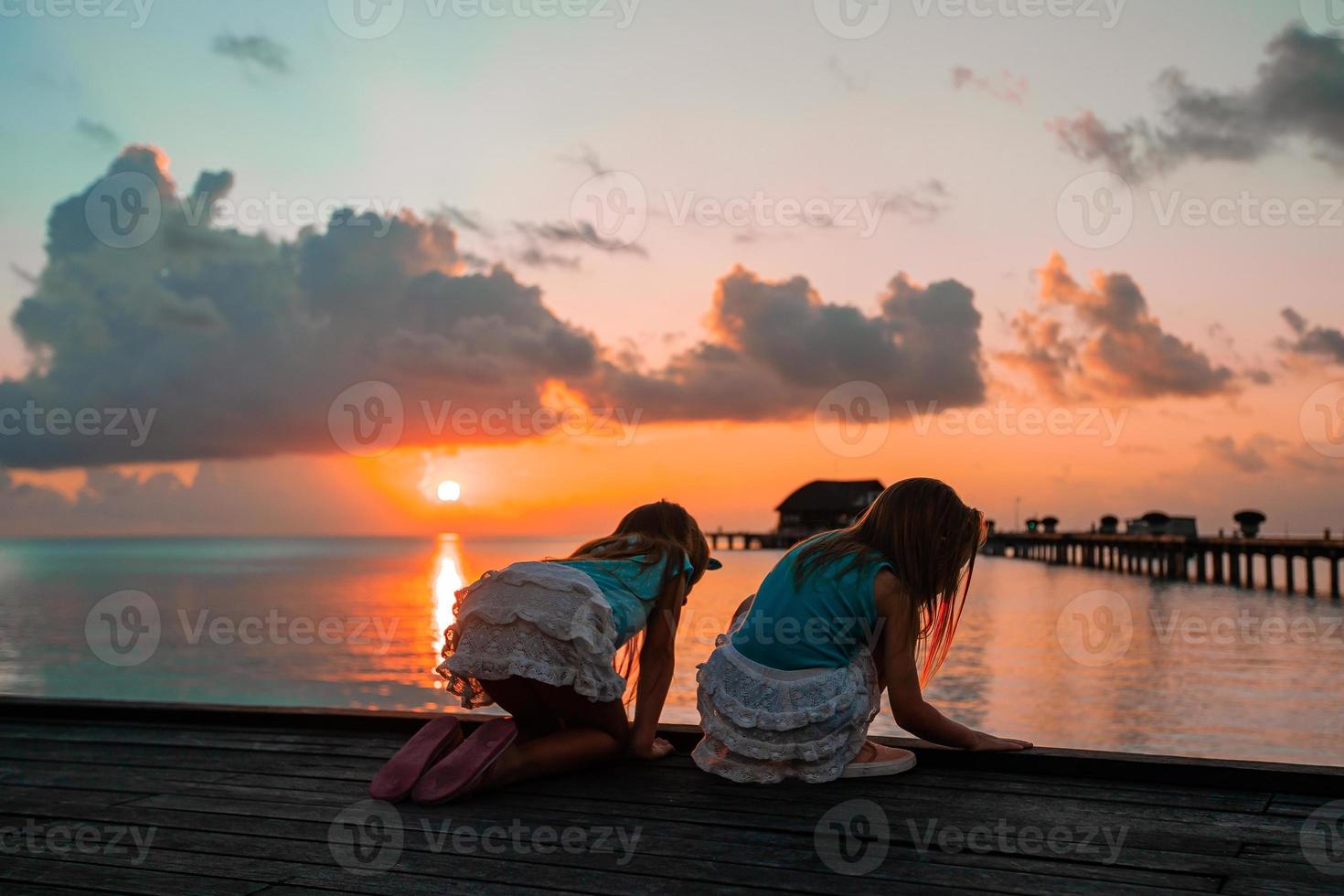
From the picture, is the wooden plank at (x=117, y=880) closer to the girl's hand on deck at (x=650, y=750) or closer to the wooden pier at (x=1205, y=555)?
the girl's hand on deck at (x=650, y=750)

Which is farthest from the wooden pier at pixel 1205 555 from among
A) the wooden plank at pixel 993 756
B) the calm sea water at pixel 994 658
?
the wooden plank at pixel 993 756

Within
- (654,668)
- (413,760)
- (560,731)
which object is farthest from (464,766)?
(654,668)

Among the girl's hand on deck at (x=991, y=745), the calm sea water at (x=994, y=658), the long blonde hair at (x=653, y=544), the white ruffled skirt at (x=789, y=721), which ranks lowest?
the calm sea water at (x=994, y=658)

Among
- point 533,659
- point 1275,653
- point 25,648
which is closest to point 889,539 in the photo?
point 533,659

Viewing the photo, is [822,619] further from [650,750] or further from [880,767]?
[650,750]

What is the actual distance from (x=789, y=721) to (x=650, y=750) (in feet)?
2.33

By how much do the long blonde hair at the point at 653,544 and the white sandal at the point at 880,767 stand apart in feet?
3.09

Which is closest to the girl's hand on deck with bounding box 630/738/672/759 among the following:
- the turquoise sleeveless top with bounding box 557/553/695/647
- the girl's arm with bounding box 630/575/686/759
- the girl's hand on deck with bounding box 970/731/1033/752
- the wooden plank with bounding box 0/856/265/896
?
the girl's arm with bounding box 630/575/686/759

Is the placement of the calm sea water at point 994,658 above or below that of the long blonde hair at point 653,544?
below

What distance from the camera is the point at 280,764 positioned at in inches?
163

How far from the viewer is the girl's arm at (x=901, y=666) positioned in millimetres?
3740

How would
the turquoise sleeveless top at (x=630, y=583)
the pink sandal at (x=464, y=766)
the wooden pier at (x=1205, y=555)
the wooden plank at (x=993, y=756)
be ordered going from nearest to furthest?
the pink sandal at (x=464, y=766) → the wooden plank at (x=993, y=756) → the turquoise sleeveless top at (x=630, y=583) → the wooden pier at (x=1205, y=555)

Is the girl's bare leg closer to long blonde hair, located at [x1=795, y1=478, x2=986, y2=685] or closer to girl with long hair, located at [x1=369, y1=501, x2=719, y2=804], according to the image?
girl with long hair, located at [x1=369, y1=501, x2=719, y2=804]

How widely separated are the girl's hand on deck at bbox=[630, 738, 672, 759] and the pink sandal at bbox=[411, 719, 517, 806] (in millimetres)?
605
